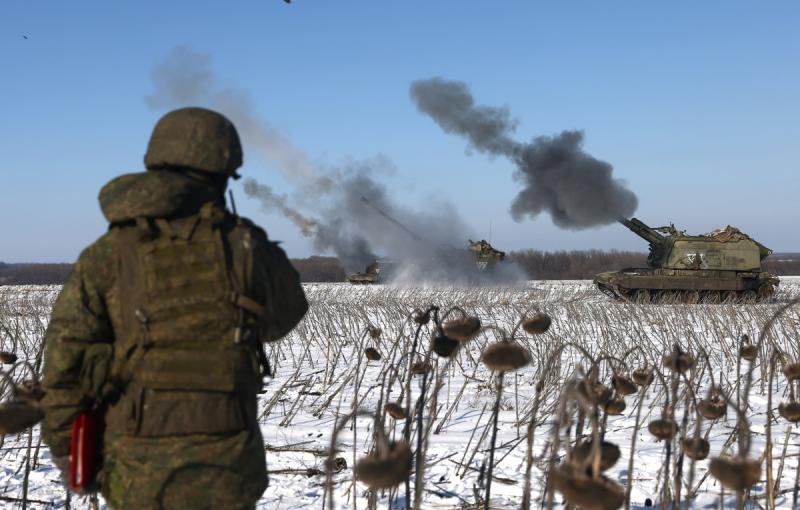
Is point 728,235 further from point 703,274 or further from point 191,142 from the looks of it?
point 191,142

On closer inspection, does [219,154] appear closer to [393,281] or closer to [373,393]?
[373,393]

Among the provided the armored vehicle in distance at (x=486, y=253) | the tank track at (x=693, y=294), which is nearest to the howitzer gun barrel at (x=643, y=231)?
the tank track at (x=693, y=294)

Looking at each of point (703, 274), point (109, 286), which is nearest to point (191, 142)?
point (109, 286)

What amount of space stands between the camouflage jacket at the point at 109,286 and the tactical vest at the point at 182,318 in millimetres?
19

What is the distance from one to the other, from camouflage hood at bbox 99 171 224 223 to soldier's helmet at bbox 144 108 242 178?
97mm

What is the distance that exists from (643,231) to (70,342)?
2114cm

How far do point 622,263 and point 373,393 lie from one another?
4668 cm

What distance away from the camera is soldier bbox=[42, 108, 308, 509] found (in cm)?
213

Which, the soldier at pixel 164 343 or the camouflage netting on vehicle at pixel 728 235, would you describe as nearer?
the soldier at pixel 164 343

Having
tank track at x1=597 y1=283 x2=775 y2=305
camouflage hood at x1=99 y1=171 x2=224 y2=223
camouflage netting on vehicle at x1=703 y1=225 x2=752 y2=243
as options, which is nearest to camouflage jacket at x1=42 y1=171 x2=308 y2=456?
camouflage hood at x1=99 y1=171 x2=224 y2=223

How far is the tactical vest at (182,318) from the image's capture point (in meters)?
2.12

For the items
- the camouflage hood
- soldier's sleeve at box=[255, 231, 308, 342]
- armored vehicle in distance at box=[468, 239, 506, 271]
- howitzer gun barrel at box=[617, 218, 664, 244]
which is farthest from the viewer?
armored vehicle in distance at box=[468, 239, 506, 271]

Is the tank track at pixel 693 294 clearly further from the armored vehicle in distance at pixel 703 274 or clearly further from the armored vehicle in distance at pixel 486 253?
the armored vehicle in distance at pixel 486 253

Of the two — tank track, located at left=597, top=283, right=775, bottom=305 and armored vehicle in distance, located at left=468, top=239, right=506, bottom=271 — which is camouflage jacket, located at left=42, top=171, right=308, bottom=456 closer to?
A: tank track, located at left=597, top=283, right=775, bottom=305
